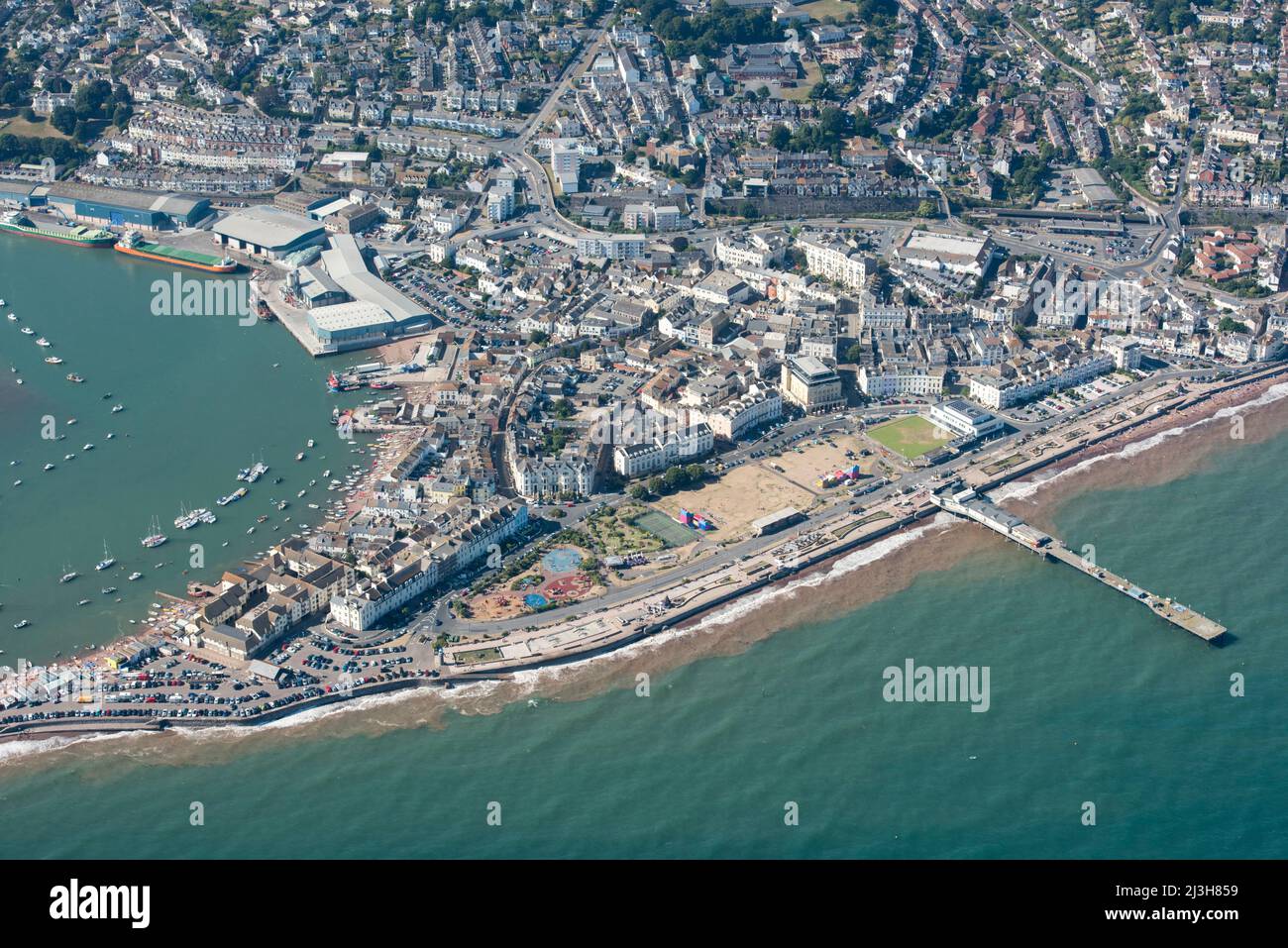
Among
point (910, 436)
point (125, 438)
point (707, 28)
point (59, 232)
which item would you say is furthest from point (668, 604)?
point (707, 28)

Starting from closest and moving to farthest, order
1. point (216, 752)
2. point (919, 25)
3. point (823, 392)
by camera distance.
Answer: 1. point (216, 752)
2. point (823, 392)
3. point (919, 25)

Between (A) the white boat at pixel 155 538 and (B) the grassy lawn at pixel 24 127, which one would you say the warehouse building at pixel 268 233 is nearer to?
(B) the grassy lawn at pixel 24 127

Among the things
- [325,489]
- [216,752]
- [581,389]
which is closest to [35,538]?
[325,489]

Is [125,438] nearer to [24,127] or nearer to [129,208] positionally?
[129,208]

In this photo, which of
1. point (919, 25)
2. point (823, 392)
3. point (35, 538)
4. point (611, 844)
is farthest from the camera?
point (919, 25)

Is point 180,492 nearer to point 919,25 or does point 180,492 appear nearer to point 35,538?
point 35,538

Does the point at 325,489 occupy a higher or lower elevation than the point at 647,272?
lower

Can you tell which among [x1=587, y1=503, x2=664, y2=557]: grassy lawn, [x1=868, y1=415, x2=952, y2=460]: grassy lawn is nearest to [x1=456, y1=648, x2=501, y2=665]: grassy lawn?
[x1=587, y1=503, x2=664, y2=557]: grassy lawn
